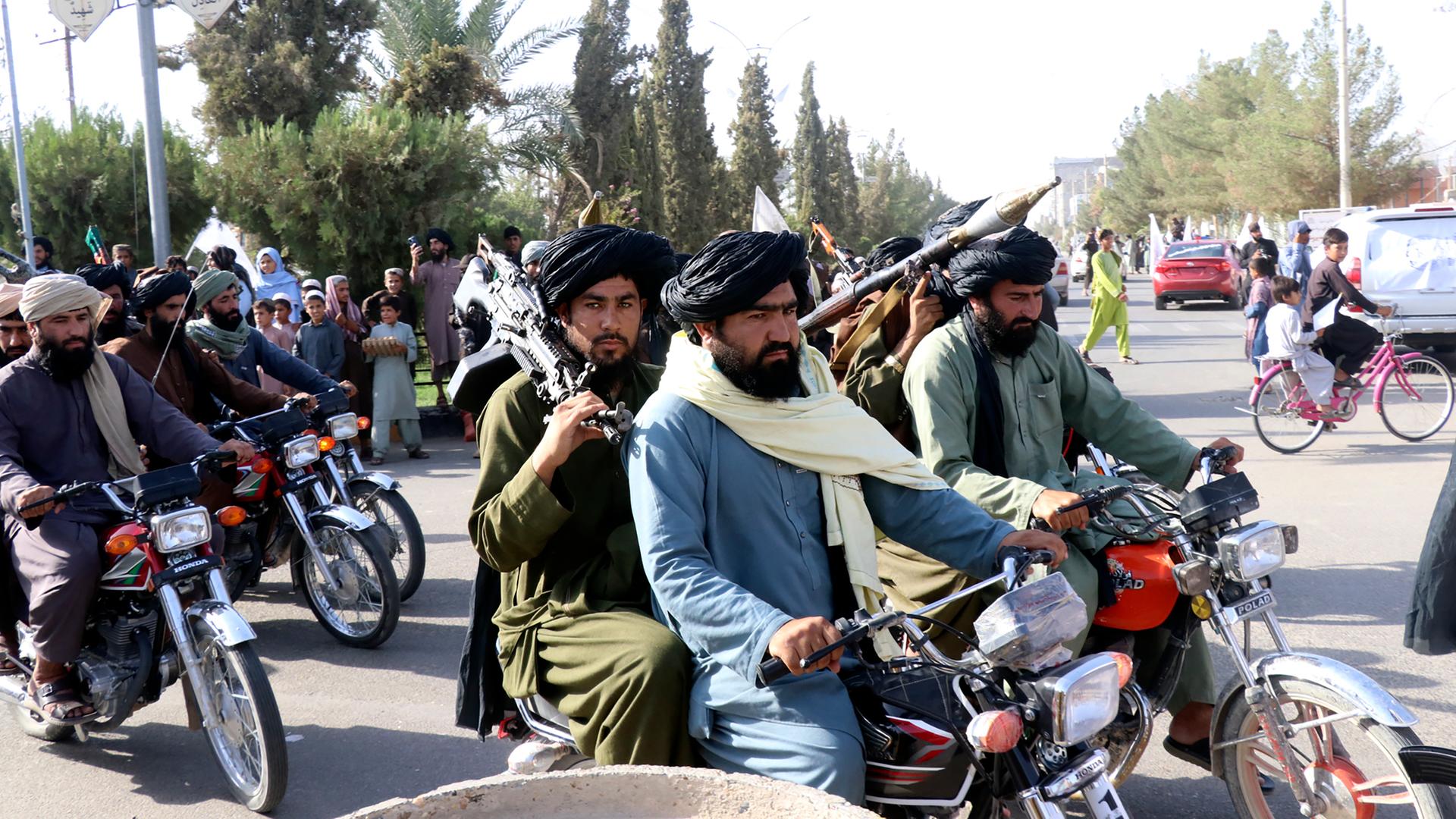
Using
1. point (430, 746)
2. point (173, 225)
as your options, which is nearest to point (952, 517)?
point (430, 746)

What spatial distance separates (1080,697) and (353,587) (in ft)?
15.4

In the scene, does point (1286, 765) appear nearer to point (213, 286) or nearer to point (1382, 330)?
point (213, 286)

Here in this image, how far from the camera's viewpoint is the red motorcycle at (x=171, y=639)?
4297 millimetres

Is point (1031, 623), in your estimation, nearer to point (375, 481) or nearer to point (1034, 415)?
point (1034, 415)

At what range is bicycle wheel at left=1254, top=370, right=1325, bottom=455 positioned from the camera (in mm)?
10703

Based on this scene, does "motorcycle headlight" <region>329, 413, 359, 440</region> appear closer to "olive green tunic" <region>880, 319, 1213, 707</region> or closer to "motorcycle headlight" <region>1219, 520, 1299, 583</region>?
"olive green tunic" <region>880, 319, 1213, 707</region>

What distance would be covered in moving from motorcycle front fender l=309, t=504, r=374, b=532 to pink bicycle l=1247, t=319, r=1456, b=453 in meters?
7.85

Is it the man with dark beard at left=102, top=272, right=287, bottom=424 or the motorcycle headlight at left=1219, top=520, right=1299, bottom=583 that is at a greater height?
the man with dark beard at left=102, top=272, right=287, bottom=424

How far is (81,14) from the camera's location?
12.3 metres

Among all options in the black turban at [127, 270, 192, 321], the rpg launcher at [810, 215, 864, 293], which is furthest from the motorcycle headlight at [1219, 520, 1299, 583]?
the black turban at [127, 270, 192, 321]

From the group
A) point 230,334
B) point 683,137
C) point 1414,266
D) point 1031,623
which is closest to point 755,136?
point 683,137

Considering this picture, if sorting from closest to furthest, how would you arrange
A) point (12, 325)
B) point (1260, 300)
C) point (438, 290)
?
1. point (12, 325)
2. point (438, 290)
3. point (1260, 300)

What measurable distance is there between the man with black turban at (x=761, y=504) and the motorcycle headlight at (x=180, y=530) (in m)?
2.35

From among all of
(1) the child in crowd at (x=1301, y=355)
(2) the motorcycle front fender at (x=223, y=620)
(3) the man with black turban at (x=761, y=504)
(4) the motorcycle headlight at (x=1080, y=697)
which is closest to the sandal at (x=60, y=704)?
(2) the motorcycle front fender at (x=223, y=620)
